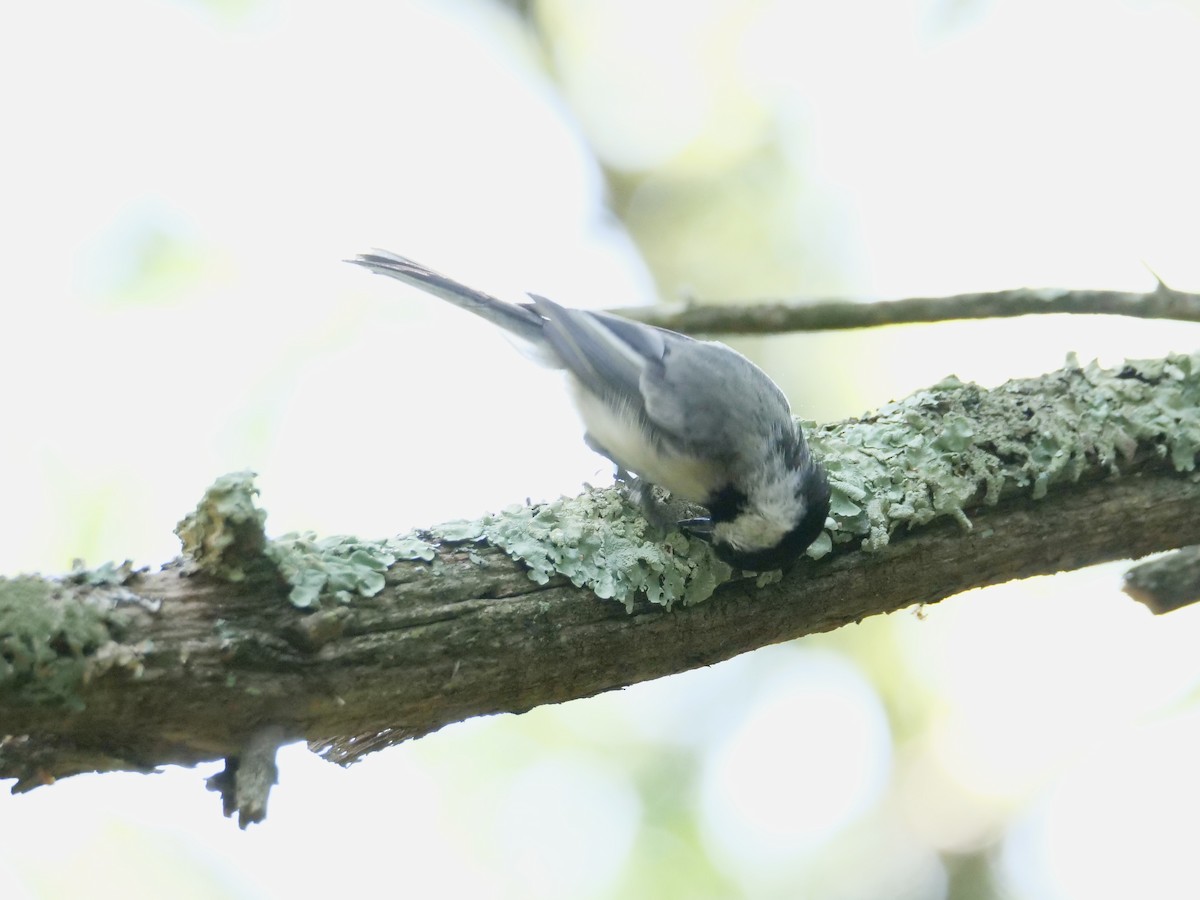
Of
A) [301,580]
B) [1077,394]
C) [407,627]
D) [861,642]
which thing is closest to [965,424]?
[1077,394]

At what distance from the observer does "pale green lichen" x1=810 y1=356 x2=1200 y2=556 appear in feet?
8.96

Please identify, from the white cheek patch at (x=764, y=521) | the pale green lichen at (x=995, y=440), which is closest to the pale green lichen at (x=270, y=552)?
the white cheek patch at (x=764, y=521)

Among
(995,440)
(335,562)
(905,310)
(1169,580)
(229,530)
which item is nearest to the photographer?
(229,530)

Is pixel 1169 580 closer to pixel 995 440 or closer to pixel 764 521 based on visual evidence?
pixel 995 440

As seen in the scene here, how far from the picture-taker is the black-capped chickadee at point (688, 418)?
2555 mm

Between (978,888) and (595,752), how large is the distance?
7.12 feet

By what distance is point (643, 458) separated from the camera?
291 centimetres

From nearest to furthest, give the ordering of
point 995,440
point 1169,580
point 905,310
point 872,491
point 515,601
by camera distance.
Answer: point 515,601 < point 872,491 < point 995,440 < point 1169,580 < point 905,310

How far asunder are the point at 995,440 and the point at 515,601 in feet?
4.78

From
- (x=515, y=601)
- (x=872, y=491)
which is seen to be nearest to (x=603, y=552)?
(x=515, y=601)

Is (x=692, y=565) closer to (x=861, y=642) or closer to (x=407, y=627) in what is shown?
(x=407, y=627)

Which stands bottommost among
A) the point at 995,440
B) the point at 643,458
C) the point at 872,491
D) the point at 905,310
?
the point at 872,491

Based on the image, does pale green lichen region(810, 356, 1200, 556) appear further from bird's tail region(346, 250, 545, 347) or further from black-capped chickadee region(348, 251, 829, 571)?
bird's tail region(346, 250, 545, 347)

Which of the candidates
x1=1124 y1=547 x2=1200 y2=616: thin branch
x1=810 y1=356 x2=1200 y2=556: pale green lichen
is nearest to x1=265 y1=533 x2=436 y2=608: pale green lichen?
x1=810 y1=356 x2=1200 y2=556: pale green lichen
